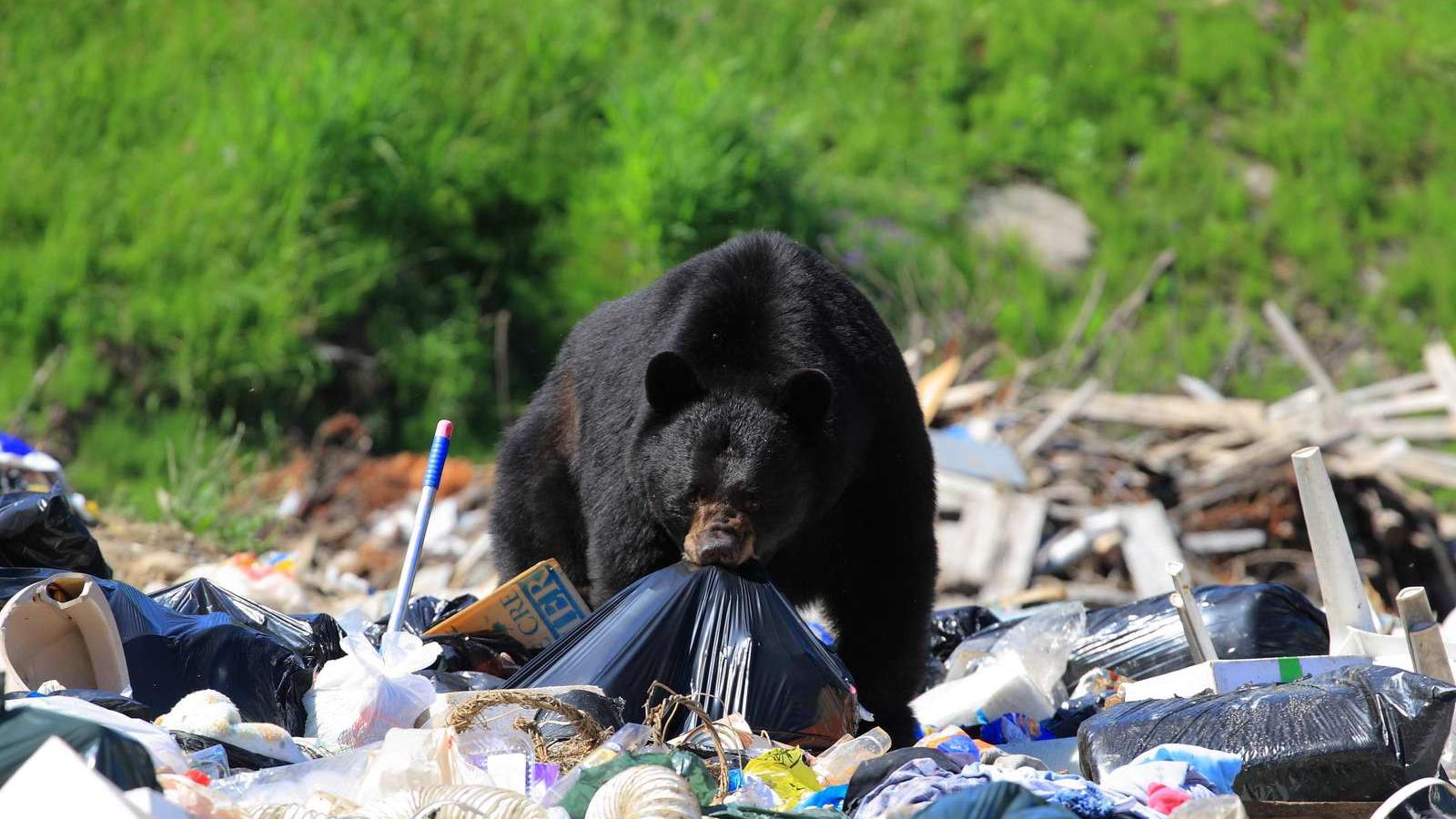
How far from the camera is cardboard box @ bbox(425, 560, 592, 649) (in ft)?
12.5

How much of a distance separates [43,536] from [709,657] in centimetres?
166

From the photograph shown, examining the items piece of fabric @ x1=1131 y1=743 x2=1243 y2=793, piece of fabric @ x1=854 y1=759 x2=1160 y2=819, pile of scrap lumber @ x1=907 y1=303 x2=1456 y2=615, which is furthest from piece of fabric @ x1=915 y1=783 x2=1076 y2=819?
pile of scrap lumber @ x1=907 y1=303 x2=1456 y2=615

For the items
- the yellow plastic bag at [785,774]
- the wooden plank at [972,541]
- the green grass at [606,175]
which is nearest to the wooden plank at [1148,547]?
the wooden plank at [972,541]

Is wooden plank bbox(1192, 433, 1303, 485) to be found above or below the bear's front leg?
below

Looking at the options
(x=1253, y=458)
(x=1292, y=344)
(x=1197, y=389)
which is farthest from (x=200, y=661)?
(x=1292, y=344)

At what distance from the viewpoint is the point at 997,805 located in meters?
2.21

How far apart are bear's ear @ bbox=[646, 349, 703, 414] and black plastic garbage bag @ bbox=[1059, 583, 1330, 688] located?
1661 millimetres

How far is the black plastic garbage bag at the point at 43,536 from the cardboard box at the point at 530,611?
0.87 m

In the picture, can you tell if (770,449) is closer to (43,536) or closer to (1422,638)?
(1422,638)

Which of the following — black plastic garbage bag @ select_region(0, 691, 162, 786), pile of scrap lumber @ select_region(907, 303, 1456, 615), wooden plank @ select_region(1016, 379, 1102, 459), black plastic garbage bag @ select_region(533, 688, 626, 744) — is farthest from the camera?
wooden plank @ select_region(1016, 379, 1102, 459)

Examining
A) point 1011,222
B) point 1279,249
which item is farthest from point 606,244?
point 1279,249

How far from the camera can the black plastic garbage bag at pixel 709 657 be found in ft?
10.9

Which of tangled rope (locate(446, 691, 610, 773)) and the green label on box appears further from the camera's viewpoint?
the green label on box

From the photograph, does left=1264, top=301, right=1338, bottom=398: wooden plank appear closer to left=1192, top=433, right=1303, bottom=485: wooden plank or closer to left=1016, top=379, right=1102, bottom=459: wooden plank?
left=1192, top=433, right=1303, bottom=485: wooden plank
